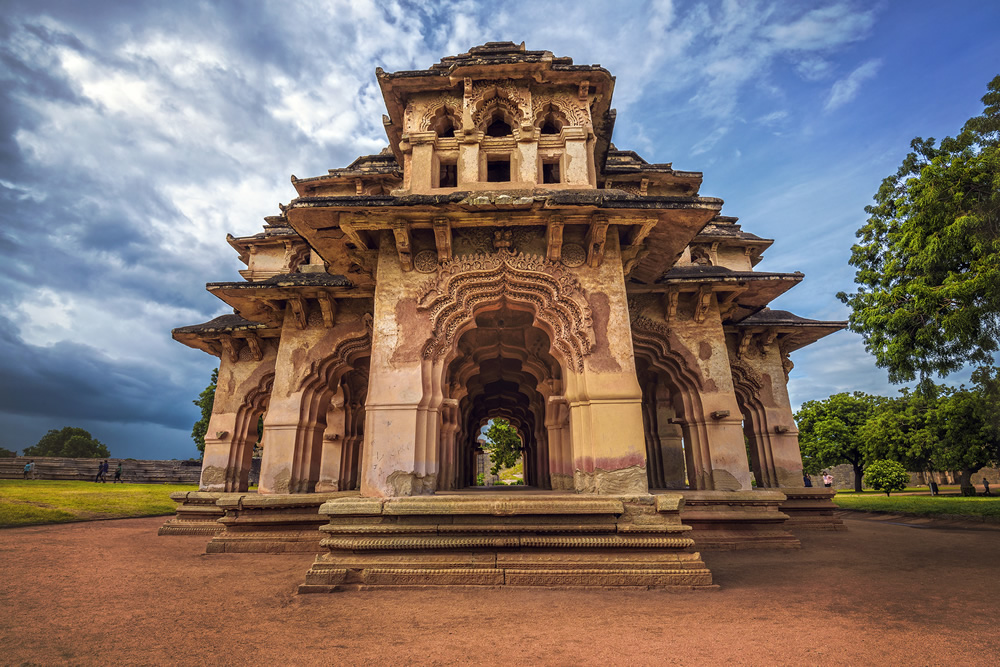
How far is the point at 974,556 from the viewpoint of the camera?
28.0 ft

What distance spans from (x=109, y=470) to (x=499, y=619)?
3680 cm

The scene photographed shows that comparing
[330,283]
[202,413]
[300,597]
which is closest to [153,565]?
[300,597]

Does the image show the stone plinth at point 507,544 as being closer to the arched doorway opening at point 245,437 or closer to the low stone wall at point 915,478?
the arched doorway opening at point 245,437

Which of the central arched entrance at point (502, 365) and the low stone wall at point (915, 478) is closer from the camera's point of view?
the central arched entrance at point (502, 365)

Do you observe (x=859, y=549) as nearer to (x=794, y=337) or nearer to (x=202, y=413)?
(x=794, y=337)

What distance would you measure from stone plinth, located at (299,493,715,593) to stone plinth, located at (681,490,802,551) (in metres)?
4.35

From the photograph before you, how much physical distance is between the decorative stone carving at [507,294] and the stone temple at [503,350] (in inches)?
1.4

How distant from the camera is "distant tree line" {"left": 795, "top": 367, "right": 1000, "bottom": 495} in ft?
78.3

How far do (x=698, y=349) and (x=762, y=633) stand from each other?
321 inches

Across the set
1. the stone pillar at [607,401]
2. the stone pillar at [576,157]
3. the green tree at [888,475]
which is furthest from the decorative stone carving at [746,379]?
the green tree at [888,475]

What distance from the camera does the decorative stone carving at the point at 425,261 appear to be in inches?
320

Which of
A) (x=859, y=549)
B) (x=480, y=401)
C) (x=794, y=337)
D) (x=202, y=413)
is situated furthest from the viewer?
(x=202, y=413)

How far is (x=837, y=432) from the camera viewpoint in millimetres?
36656

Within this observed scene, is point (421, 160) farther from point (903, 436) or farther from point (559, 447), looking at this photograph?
point (903, 436)
